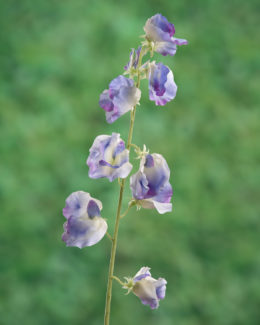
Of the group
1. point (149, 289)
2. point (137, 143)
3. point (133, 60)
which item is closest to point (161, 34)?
point (133, 60)

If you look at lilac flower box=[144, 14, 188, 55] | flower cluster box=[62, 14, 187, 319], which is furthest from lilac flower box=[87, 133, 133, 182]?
lilac flower box=[144, 14, 188, 55]

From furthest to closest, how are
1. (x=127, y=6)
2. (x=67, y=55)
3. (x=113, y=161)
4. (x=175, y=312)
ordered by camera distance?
(x=127, y=6) → (x=67, y=55) → (x=175, y=312) → (x=113, y=161)

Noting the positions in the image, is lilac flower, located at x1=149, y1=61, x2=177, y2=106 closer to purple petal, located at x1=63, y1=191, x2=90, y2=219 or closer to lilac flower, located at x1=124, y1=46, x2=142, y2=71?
lilac flower, located at x1=124, y1=46, x2=142, y2=71

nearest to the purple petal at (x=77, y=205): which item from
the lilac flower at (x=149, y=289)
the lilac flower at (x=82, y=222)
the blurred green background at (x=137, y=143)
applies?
the lilac flower at (x=82, y=222)

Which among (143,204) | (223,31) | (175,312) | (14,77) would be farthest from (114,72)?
(143,204)

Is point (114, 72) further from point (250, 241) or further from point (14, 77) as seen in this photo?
point (250, 241)

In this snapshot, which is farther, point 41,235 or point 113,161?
point 41,235
